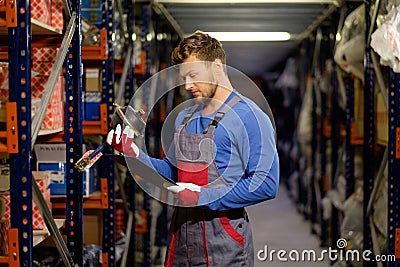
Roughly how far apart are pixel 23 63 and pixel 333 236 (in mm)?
4007

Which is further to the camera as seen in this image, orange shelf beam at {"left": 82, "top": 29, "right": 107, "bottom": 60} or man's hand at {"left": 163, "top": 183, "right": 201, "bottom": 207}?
orange shelf beam at {"left": 82, "top": 29, "right": 107, "bottom": 60}

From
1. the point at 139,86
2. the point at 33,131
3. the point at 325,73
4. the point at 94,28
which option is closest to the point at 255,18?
the point at 325,73

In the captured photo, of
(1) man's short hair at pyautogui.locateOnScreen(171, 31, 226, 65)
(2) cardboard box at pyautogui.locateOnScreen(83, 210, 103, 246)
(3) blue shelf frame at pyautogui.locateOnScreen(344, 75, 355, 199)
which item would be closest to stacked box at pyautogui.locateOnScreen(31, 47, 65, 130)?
(1) man's short hair at pyautogui.locateOnScreen(171, 31, 226, 65)

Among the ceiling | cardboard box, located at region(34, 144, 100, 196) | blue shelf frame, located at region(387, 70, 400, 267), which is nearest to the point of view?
blue shelf frame, located at region(387, 70, 400, 267)

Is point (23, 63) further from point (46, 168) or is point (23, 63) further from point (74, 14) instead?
point (46, 168)

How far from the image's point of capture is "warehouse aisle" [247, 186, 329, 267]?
5.43 m

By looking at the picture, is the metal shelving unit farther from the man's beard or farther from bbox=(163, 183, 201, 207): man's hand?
the man's beard

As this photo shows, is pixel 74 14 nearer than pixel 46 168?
Yes

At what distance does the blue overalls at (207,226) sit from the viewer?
2475mm

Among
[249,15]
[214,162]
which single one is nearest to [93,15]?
[214,162]

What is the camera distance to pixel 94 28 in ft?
12.7

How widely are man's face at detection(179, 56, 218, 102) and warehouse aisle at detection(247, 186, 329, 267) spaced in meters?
2.67

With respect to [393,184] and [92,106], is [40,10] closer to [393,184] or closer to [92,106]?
[92,106]

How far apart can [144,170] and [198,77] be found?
0.45m
